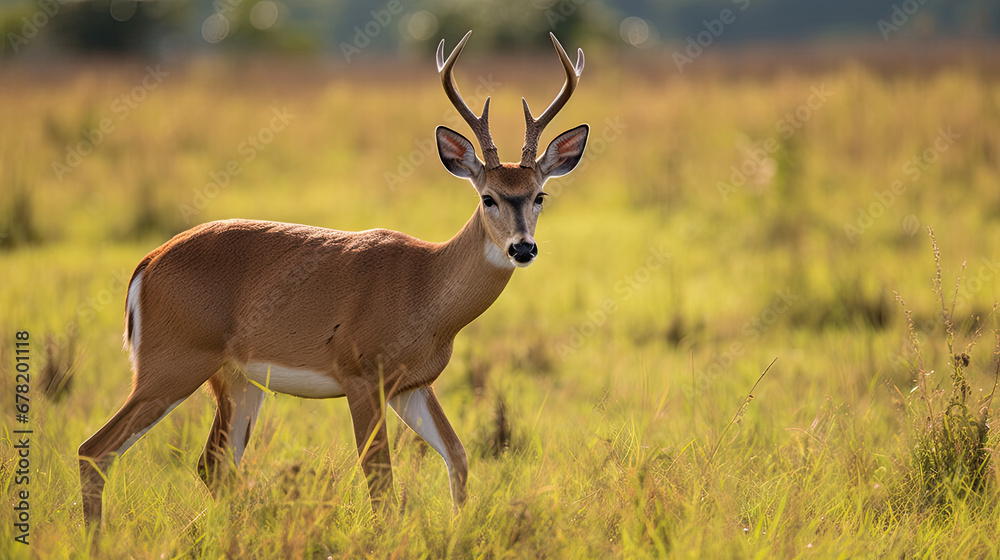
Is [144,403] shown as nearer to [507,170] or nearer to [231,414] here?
[231,414]

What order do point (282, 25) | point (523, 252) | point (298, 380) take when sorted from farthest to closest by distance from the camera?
point (282, 25) → point (298, 380) → point (523, 252)

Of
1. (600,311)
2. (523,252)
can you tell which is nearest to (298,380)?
(523,252)

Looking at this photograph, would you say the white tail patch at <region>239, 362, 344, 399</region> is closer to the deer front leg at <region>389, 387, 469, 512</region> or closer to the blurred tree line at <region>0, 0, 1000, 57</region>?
the deer front leg at <region>389, 387, 469, 512</region>

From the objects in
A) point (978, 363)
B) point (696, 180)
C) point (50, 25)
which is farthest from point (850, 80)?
point (50, 25)

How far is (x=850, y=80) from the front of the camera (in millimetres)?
15125

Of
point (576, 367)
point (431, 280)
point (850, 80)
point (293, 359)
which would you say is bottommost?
point (576, 367)

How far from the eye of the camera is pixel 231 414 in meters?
4.59

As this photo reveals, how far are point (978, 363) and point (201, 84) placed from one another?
51.2 feet

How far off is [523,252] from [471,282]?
0.38 metres

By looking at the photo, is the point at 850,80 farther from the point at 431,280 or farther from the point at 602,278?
the point at 431,280

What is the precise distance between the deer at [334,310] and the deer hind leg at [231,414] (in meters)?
0.06

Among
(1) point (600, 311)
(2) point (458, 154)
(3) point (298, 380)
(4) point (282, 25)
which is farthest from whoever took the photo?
(4) point (282, 25)

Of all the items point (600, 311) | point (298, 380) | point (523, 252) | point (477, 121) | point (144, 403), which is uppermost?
point (477, 121)

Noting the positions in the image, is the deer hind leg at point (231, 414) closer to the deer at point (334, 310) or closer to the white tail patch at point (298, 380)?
the deer at point (334, 310)
